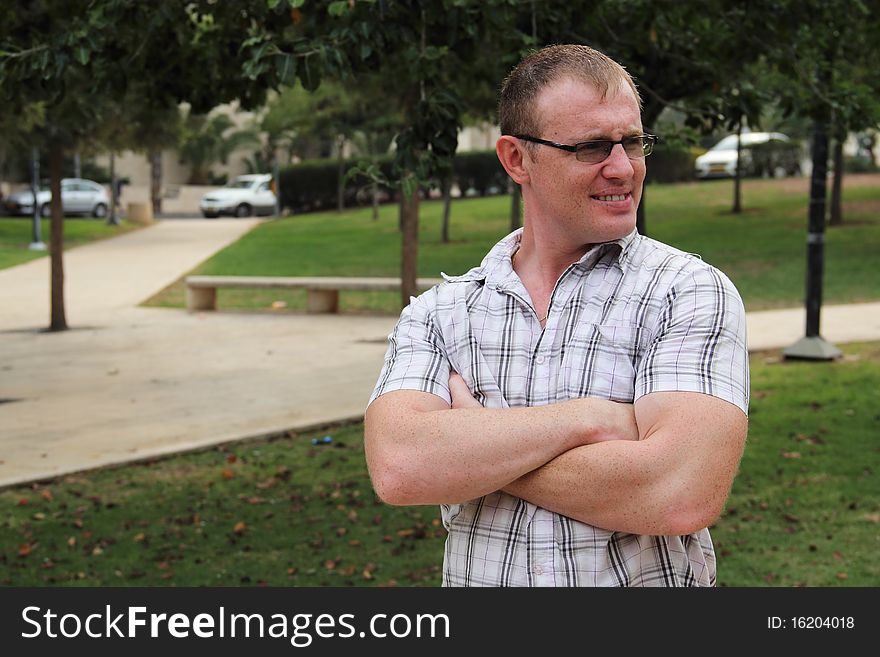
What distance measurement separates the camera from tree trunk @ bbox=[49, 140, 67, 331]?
611 inches

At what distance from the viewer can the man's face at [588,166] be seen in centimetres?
224

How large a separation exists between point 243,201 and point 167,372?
32.7 m

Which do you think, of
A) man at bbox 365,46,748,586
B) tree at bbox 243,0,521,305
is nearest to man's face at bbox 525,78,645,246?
man at bbox 365,46,748,586

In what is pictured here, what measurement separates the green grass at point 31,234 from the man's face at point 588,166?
24.8m

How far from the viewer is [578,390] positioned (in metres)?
2.29

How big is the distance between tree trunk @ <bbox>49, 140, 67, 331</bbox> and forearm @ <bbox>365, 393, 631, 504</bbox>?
45.5 feet

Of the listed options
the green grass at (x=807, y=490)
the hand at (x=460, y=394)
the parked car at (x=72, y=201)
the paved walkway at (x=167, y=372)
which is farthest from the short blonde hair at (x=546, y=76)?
the parked car at (x=72, y=201)

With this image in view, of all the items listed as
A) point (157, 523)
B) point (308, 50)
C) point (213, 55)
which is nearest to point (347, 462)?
point (157, 523)

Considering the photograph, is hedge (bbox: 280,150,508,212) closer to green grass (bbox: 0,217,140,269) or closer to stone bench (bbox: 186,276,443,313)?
green grass (bbox: 0,217,140,269)

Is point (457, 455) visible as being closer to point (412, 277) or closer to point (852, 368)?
point (852, 368)

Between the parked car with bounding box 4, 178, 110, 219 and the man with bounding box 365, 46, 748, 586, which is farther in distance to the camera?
the parked car with bounding box 4, 178, 110, 219

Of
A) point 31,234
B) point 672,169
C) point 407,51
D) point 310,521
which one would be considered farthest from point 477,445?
point 672,169

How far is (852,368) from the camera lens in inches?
441

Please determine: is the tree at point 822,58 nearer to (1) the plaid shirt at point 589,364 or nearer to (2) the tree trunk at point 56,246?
(1) the plaid shirt at point 589,364
